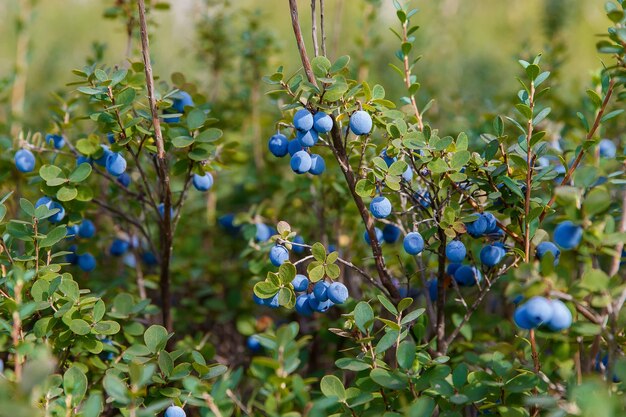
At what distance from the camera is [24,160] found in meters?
1.67

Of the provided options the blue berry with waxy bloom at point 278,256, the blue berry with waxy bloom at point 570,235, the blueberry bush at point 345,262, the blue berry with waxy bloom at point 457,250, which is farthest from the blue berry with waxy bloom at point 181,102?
the blue berry with waxy bloom at point 570,235

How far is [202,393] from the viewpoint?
1.10 metres

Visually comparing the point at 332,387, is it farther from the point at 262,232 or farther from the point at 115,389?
the point at 262,232

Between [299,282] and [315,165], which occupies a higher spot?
[315,165]

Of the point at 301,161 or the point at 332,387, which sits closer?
the point at 332,387

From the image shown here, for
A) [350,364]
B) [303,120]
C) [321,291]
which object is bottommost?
[350,364]

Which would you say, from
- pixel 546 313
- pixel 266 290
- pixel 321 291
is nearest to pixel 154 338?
pixel 266 290

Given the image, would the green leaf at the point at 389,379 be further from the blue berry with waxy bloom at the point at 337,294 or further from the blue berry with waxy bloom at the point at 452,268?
the blue berry with waxy bloom at the point at 452,268

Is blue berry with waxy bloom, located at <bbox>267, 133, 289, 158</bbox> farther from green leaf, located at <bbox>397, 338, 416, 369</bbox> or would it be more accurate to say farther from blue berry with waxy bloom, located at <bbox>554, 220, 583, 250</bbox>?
blue berry with waxy bloom, located at <bbox>554, 220, 583, 250</bbox>

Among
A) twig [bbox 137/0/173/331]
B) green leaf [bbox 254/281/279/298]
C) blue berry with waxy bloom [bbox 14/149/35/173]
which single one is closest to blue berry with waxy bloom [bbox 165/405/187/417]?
green leaf [bbox 254/281/279/298]

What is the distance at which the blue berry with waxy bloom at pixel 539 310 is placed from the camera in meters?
0.98

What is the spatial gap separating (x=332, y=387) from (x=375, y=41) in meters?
1.96

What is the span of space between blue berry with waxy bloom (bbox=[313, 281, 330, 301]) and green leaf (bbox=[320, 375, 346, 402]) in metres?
0.18

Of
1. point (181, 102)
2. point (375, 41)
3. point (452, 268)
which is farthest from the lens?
point (375, 41)
